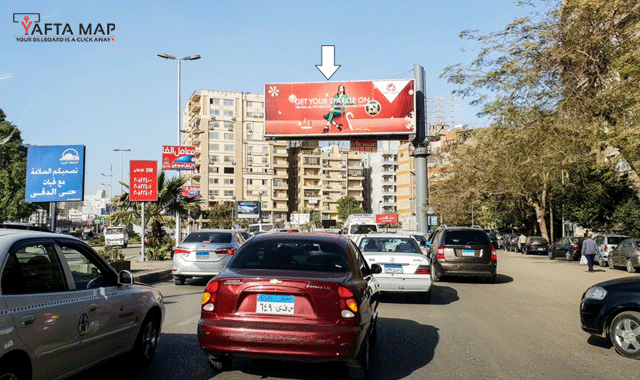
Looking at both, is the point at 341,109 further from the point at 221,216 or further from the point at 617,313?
the point at 221,216

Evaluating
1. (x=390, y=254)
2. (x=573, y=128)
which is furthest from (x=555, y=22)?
(x=390, y=254)

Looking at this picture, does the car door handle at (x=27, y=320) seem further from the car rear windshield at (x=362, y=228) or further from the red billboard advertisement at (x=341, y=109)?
the red billboard advertisement at (x=341, y=109)

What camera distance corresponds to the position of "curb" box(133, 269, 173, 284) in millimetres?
17875

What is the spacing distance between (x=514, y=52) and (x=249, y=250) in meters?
22.0

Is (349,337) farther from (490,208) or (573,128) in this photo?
(490,208)

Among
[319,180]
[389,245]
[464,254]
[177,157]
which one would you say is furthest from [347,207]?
[389,245]

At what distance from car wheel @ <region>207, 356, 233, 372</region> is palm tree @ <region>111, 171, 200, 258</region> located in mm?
22736

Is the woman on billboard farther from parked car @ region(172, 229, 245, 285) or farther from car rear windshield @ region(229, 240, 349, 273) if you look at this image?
car rear windshield @ region(229, 240, 349, 273)

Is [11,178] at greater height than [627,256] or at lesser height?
greater

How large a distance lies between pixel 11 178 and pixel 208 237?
157 ft

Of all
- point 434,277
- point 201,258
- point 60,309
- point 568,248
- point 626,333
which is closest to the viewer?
point 60,309

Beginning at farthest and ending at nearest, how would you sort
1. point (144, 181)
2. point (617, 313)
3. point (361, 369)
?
1. point (144, 181)
2. point (617, 313)
3. point (361, 369)

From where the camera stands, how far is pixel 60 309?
4.80 m

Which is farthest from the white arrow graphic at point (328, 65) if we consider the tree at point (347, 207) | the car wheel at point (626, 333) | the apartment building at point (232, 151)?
the tree at point (347, 207)
